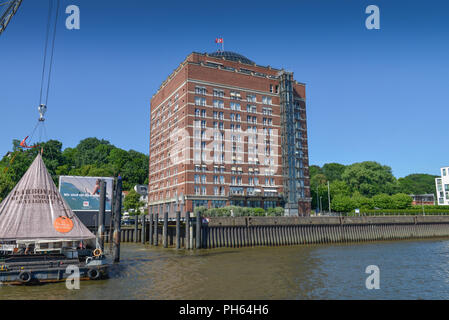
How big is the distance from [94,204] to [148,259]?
3308cm

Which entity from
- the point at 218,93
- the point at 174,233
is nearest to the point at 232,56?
the point at 218,93

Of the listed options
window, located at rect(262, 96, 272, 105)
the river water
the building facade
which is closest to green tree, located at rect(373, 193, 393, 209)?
window, located at rect(262, 96, 272, 105)

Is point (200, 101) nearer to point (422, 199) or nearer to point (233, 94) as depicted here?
point (233, 94)

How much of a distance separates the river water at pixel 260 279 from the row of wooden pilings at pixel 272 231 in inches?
384

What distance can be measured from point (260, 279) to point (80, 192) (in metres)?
48.2

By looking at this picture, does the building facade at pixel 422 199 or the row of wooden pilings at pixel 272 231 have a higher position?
the building facade at pixel 422 199

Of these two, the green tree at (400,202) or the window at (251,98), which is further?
the green tree at (400,202)

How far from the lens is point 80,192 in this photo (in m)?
62.5

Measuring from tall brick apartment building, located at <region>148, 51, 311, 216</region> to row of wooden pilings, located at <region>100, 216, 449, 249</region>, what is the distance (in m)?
21.1

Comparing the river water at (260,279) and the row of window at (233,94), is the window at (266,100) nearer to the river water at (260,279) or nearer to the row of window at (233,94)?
the row of window at (233,94)

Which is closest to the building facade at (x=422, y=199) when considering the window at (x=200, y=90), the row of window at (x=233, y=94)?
the row of window at (x=233, y=94)

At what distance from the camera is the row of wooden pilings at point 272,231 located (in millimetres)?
45719
